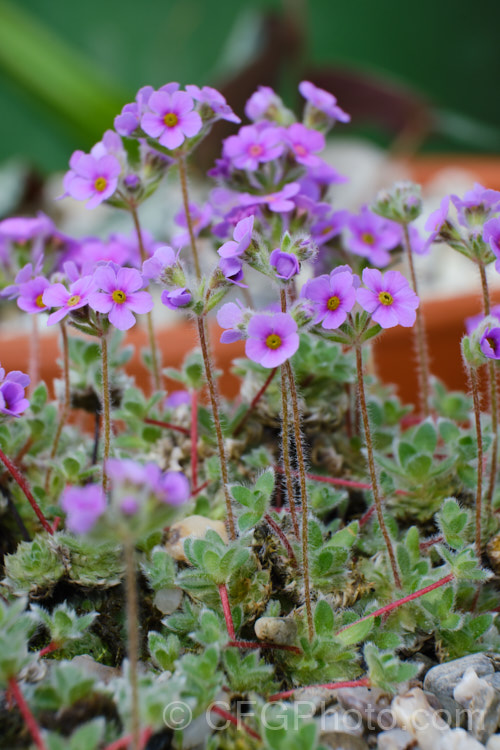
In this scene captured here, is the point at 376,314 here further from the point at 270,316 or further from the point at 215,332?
the point at 215,332

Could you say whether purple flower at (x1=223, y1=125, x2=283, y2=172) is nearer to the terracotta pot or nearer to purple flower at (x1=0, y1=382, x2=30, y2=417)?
purple flower at (x1=0, y1=382, x2=30, y2=417)

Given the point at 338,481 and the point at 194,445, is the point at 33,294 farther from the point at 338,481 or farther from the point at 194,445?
the point at 338,481

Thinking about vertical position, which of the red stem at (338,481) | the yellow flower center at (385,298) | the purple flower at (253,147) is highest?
the purple flower at (253,147)

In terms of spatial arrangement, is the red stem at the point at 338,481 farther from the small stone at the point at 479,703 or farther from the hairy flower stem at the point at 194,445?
the small stone at the point at 479,703

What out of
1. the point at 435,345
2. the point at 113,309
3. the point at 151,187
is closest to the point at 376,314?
the point at 113,309

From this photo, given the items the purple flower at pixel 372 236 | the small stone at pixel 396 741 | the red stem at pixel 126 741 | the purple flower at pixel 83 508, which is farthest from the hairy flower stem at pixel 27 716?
the purple flower at pixel 372 236

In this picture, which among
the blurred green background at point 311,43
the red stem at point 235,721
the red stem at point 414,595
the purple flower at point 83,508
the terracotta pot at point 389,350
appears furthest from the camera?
the blurred green background at point 311,43
